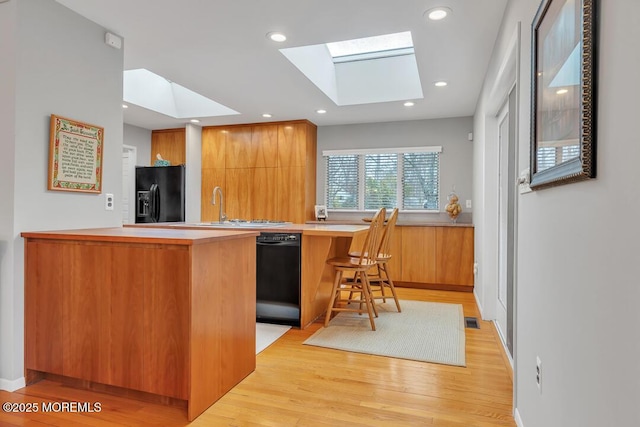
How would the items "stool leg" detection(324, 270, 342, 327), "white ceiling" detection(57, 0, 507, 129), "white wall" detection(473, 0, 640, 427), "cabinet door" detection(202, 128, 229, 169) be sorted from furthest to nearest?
"cabinet door" detection(202, 128, 229, 169) → "stool leg" detection(324, 270, 342, 327) → "white ceiling" detection(57, 0, 507, 129) → "white wall" detection(473, 0, 640, 427)

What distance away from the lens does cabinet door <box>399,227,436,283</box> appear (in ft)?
16.8

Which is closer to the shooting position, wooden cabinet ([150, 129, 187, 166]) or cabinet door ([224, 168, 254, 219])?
cabinet door ([224, 168, 254, 219])

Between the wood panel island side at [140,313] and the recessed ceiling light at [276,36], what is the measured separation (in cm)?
157

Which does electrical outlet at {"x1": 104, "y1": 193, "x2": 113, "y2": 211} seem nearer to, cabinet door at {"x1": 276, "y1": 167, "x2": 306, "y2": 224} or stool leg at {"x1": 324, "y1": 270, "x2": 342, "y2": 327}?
stool leg at {"x1": 324, "y1": 270, "x2": 342, "y2": 327}

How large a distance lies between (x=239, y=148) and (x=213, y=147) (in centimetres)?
47

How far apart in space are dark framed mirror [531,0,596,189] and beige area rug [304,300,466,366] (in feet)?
5.46

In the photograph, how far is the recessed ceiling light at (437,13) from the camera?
101 inches

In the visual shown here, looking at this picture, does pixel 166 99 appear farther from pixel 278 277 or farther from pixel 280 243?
pixel 278 277

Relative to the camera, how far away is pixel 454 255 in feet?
16.5

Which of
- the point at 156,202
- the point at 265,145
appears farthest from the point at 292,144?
the point at 156,202

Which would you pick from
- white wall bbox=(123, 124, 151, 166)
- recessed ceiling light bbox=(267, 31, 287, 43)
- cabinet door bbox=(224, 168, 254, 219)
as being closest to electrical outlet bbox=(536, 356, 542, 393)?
recessed ceiling light bbox=(267, 31, 287, 43)

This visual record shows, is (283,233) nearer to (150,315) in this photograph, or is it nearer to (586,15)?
(150,315)

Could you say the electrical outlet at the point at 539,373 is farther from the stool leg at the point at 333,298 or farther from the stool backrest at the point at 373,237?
the stool leg at the point at 333,298

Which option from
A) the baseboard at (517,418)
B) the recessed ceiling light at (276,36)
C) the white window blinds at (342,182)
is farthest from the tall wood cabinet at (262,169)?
the baseboard at (517,418)
